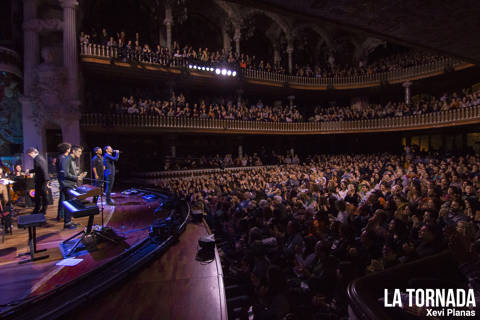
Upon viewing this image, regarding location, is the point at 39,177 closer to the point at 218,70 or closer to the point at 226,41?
the point at 218,70

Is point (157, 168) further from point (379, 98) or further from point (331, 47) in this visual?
point (379, 98)

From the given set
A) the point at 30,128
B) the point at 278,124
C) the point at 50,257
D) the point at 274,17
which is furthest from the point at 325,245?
the point at 274,17

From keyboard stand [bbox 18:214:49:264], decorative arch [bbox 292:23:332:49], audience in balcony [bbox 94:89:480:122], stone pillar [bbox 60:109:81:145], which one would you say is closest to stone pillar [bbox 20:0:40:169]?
stone pillar [bbox 60:109:81:145]

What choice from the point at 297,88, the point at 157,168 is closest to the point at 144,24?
the point at 157,168

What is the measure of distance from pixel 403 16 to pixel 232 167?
13079 mm

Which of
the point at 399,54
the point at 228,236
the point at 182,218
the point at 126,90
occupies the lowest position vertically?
the point at 228,236

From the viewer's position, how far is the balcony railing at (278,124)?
39.5 feet

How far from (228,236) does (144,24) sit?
15640 millimetres

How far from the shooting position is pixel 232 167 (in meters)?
15.0

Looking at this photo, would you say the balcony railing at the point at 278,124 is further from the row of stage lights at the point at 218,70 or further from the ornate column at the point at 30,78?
the row of stage lights at the point at 218,70

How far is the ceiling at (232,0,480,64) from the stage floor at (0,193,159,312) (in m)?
3.33

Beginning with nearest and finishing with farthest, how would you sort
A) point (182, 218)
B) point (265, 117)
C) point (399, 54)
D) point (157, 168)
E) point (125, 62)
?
point (182, 218), point (125, 62), point (157, 168), point (265, 117), point (399, 54)

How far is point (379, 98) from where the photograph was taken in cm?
2055

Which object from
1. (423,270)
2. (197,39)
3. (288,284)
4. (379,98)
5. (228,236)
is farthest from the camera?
(379,98)
